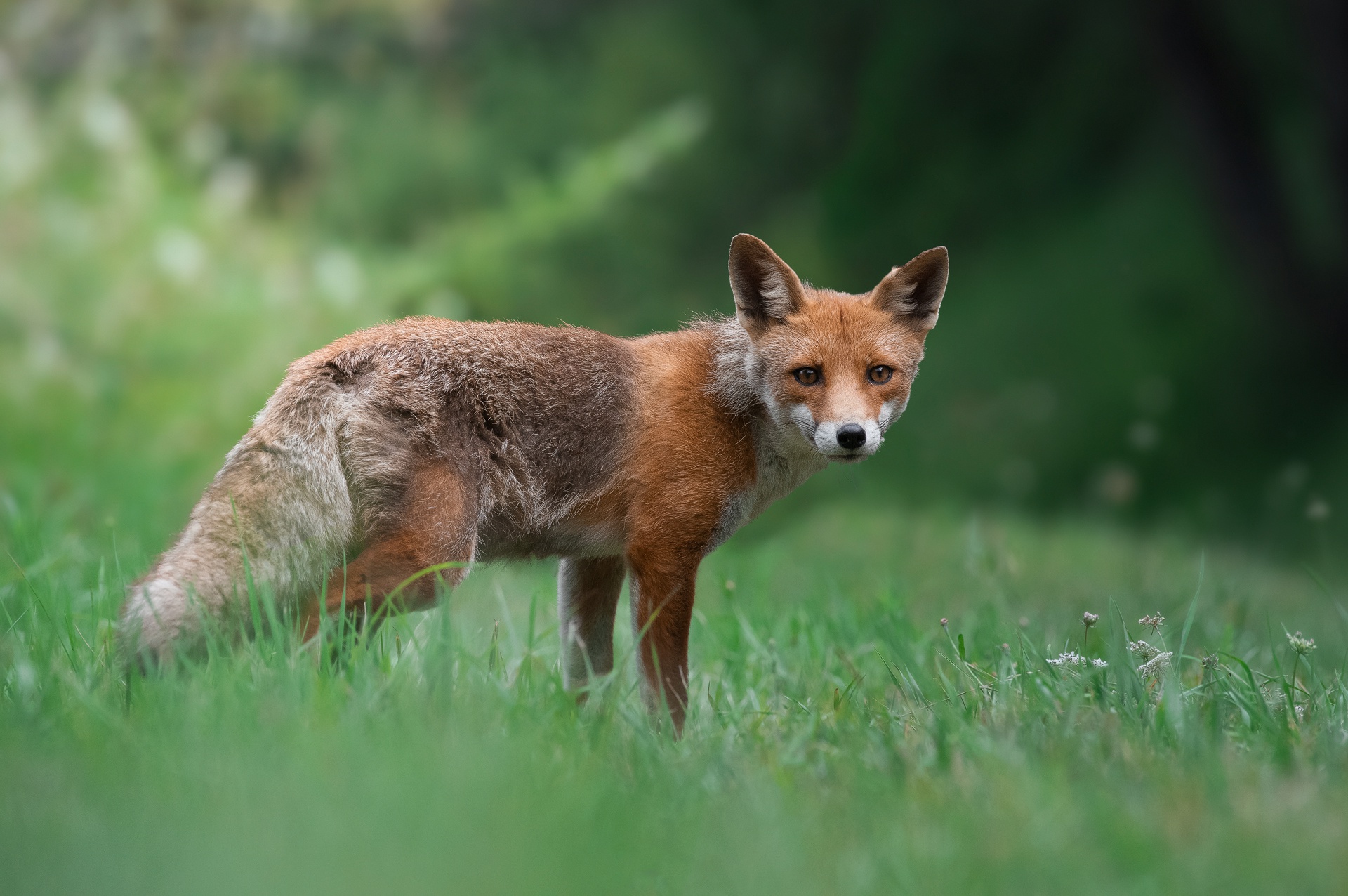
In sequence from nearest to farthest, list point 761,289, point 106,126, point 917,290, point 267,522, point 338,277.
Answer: point 267,522 < point 761,289 < point 917,290 < point 106,126 < point 338,277

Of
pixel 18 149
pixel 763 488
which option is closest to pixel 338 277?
pixel 18 149

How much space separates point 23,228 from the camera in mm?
9141

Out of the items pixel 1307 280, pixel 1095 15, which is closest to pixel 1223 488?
pixel 1307 280

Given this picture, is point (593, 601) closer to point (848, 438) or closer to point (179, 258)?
point (848, 438)

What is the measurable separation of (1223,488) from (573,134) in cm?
650

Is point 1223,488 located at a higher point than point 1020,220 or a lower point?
lower

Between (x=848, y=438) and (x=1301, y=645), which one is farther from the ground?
(x=848, y=438)

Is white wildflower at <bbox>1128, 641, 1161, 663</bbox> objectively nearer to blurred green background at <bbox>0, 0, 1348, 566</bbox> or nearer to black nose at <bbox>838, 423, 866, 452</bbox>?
black nose at <bbox>838, 423, 866, 452</bbox>

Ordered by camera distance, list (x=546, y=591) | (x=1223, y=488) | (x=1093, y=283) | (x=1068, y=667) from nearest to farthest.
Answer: (x=1068, y=667) → (x=546, y=591) → (x=1223, y=488) → (x=1093, y=283)

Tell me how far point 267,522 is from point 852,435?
187 cm

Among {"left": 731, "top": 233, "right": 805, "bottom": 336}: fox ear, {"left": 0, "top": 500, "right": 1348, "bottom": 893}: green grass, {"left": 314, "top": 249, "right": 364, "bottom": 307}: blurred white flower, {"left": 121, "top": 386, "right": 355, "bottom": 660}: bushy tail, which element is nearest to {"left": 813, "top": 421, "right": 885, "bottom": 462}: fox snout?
{"left": 731, "top": 233, "right": 805, "bottom": 336}: fox ear

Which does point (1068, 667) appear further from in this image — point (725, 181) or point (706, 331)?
point (725, 181)

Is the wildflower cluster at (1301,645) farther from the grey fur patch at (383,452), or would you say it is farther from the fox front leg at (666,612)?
the grey fur patch at (383,452)

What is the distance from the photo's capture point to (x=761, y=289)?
14.3ft
